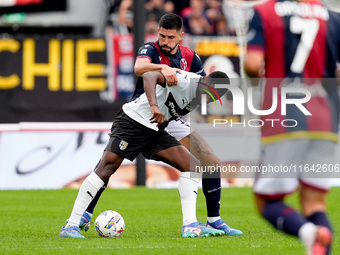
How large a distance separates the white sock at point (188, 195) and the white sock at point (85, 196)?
772 mm

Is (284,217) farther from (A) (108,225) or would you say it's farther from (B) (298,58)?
(A) (108,225)

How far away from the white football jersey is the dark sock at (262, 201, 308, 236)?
272 cm

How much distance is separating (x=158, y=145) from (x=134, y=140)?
0.95ft

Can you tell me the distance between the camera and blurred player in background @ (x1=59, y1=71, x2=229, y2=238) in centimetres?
728

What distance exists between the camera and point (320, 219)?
15.2 ft

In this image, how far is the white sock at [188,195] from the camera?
7.41 m

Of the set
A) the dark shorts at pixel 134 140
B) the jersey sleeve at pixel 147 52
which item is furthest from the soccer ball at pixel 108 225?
the jersey sleeve at pixel 147 52

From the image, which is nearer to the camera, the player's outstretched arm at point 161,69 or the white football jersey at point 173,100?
the player's outstretched arm at point 161,69

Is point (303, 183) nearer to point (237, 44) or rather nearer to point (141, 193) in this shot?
point (141, 193)

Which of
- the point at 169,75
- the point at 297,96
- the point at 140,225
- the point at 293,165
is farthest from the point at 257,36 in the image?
the point at 140,225

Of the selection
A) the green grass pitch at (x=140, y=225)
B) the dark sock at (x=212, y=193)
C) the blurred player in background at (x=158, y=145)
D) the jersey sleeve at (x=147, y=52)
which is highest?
the jersey sleeve at (x=147, y=52)

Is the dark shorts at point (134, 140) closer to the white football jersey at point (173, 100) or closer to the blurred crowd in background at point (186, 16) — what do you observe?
the white football jersey at point (173, 100)

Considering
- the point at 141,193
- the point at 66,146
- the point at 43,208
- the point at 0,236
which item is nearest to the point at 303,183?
the point at 0,236

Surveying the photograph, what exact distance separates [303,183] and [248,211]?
18.7 ft
